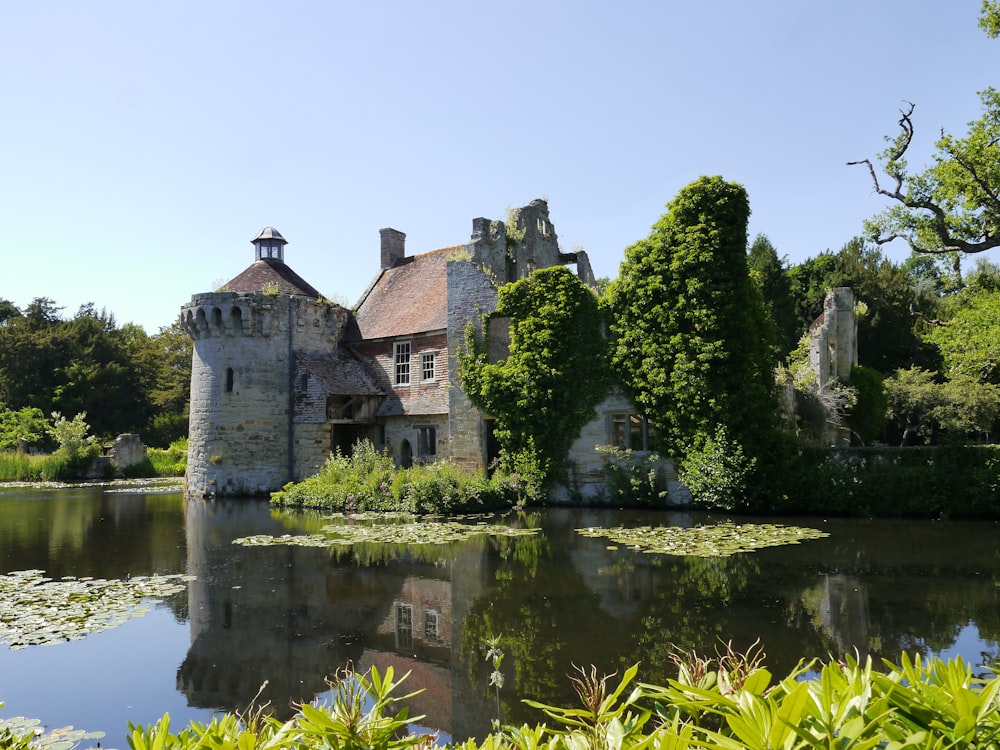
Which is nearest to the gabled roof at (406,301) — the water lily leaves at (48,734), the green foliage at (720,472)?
the green foliage at (720,472)

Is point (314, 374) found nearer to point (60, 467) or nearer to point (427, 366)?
point (427, 366)

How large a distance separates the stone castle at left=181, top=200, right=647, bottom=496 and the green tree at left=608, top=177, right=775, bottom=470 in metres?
5.57

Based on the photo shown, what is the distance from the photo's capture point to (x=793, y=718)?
1.96 m

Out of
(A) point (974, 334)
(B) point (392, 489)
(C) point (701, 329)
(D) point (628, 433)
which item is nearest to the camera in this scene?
(A) point (974, 334)

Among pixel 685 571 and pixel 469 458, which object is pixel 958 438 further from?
pixel 469 458

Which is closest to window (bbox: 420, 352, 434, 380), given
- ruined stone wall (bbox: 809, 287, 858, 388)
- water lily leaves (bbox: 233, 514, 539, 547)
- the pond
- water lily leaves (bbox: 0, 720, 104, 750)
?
water lily leaves (bbox: 233, 514, 539, 547)

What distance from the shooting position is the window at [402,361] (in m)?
25.0

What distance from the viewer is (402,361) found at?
82.6 ft

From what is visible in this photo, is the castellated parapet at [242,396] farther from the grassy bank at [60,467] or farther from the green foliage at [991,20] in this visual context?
the green foliage at [991,20]

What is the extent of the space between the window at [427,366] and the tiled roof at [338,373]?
204 centimetres

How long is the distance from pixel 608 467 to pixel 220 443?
13537mm

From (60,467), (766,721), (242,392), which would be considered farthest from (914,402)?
(60,467)

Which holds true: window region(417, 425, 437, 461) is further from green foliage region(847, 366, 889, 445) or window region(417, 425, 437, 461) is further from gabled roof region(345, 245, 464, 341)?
green foliage region(847, 366, 889, 445)

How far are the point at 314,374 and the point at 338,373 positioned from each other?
95cm
